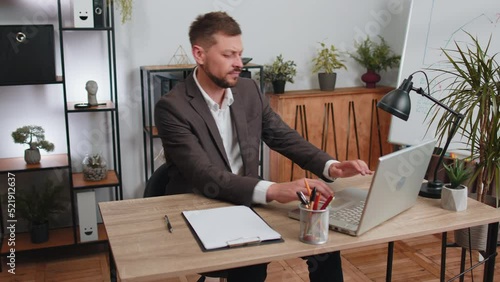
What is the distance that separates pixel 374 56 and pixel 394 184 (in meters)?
2.56

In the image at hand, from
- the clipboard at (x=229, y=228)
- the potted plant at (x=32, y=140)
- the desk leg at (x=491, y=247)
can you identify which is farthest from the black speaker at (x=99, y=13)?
the desk leg at (x=491, y=247)

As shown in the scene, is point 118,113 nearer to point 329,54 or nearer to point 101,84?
point 101,84

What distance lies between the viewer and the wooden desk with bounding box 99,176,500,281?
53.8 inches

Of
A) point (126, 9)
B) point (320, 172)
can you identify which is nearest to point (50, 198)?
point (126, 9)

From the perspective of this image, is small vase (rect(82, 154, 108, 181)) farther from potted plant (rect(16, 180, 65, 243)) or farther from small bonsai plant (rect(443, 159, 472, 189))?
small bonsai plant (rect(443, 159, 472, 189))

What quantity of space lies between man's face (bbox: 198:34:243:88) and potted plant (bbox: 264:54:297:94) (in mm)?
1607

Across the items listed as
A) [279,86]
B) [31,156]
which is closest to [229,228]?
[31,156]

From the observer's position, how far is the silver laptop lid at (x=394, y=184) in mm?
1488

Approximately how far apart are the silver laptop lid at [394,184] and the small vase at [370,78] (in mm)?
2352

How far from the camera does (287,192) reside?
5.70ft

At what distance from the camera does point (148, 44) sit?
3500 mm

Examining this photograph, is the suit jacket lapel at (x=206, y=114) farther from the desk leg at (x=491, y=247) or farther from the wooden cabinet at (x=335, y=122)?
the wooden cabinet at (x=335, y=122)

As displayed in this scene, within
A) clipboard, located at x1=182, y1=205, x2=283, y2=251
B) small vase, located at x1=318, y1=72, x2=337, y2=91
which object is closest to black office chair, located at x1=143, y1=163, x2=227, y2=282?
clipboard, located at x1=182, y1=205, x2=283, y2=251

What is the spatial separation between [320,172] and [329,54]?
196 cm
